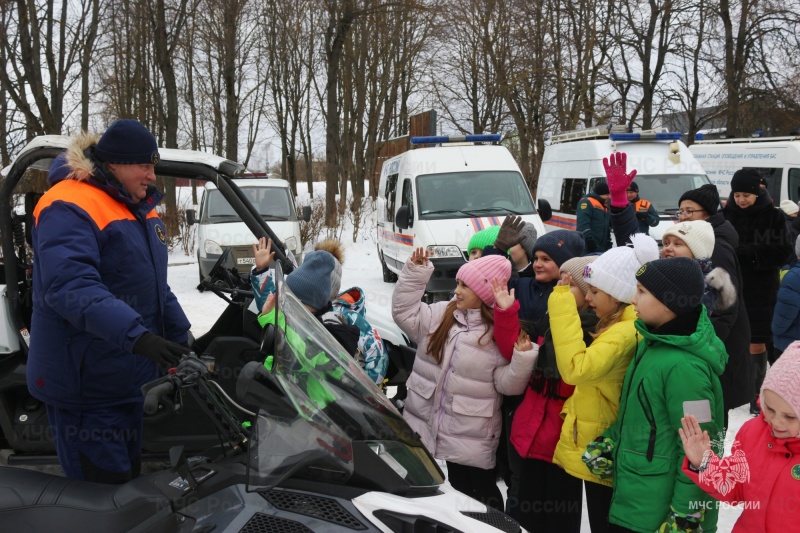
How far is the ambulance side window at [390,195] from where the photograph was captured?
12320 mm

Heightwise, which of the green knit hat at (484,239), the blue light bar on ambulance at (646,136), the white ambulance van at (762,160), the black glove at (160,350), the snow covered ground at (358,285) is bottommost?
the snow covered ground at (358,285)

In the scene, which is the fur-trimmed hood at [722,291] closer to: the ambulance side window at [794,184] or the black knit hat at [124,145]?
the black knit hat at [124,145]

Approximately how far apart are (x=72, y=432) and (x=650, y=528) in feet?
7.51

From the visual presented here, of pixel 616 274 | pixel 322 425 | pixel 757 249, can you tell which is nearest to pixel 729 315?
pixel 616 274

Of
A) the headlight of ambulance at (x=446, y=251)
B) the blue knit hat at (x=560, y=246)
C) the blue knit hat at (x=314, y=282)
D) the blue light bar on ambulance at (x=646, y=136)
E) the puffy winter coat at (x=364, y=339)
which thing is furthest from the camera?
the blue light bar on ambulance at (x=646, y=136)

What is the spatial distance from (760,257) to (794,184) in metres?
8.25

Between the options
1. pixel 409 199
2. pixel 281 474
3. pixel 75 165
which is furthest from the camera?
pixel 409 199

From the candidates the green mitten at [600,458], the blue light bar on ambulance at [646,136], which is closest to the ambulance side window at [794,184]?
the blue light bar on ambulance at [646,136]

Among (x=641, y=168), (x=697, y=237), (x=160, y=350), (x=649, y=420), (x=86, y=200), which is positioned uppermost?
(x=641, y=168)

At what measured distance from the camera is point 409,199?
1077 cm

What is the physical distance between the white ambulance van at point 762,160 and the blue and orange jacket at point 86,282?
435 inches

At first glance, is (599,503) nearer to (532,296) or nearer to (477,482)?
(477,482)

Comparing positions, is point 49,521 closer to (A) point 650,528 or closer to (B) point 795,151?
(A) point 650,528

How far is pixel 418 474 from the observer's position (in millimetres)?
2076
